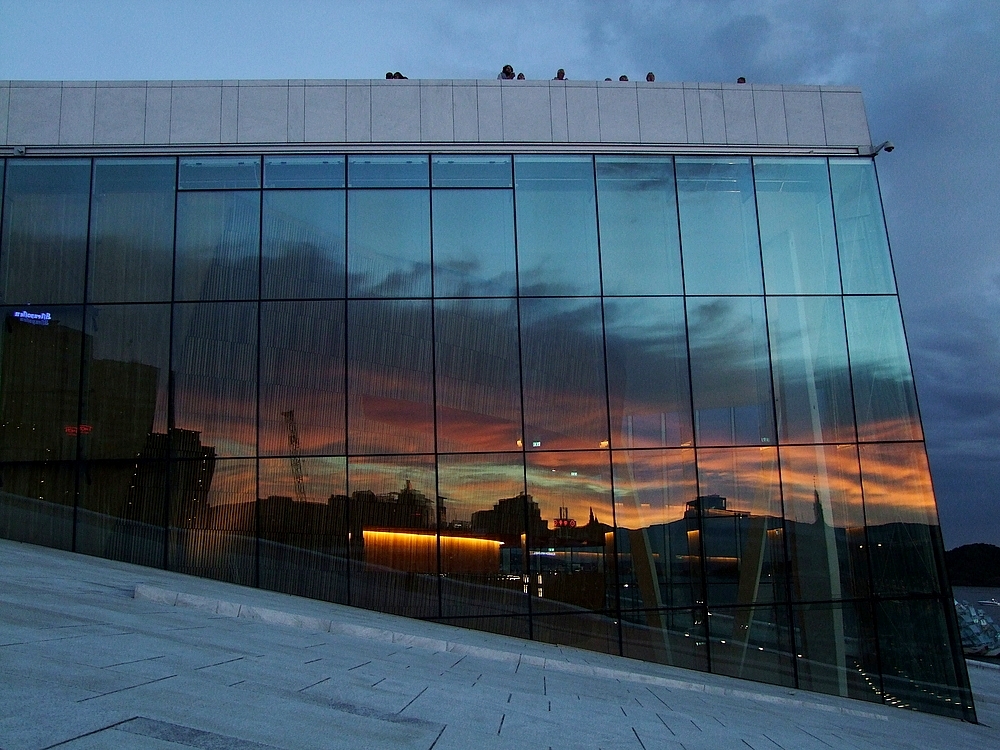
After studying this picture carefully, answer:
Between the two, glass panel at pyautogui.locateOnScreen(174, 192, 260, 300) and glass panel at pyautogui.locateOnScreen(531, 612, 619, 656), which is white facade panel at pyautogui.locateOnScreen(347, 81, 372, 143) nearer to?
glass panel at pyautogui.locateOnScreen(174, 192, 260, 300)

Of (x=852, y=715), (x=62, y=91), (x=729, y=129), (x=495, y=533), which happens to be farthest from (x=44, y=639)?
(x=729, y=129)

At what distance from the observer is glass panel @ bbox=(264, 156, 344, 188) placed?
18250 millimetres

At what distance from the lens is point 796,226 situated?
744 inches

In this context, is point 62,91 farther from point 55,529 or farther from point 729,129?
point 729,129

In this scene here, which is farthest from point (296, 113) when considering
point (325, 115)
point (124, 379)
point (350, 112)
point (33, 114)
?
point (124, 379)

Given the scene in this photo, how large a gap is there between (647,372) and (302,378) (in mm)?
6927

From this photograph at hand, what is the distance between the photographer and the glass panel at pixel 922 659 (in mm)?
17172

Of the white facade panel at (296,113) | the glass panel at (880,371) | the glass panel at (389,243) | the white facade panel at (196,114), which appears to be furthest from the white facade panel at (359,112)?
the glass panel at (880,371)

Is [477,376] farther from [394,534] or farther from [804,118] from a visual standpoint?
[804,118]

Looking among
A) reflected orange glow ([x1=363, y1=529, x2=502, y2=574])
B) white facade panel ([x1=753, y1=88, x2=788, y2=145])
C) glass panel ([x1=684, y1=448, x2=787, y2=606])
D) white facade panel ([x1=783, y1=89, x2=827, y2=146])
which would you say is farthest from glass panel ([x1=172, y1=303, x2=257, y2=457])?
white facade panel ([x1=783, y1=89, x2=827, y2=146])

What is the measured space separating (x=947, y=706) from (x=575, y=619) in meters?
7.46

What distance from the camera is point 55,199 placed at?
1834cm

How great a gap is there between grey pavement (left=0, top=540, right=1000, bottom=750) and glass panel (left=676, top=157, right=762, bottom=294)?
26.3 feet

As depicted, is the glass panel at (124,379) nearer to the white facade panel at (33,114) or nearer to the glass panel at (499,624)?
the white facade panel at (33,114)
